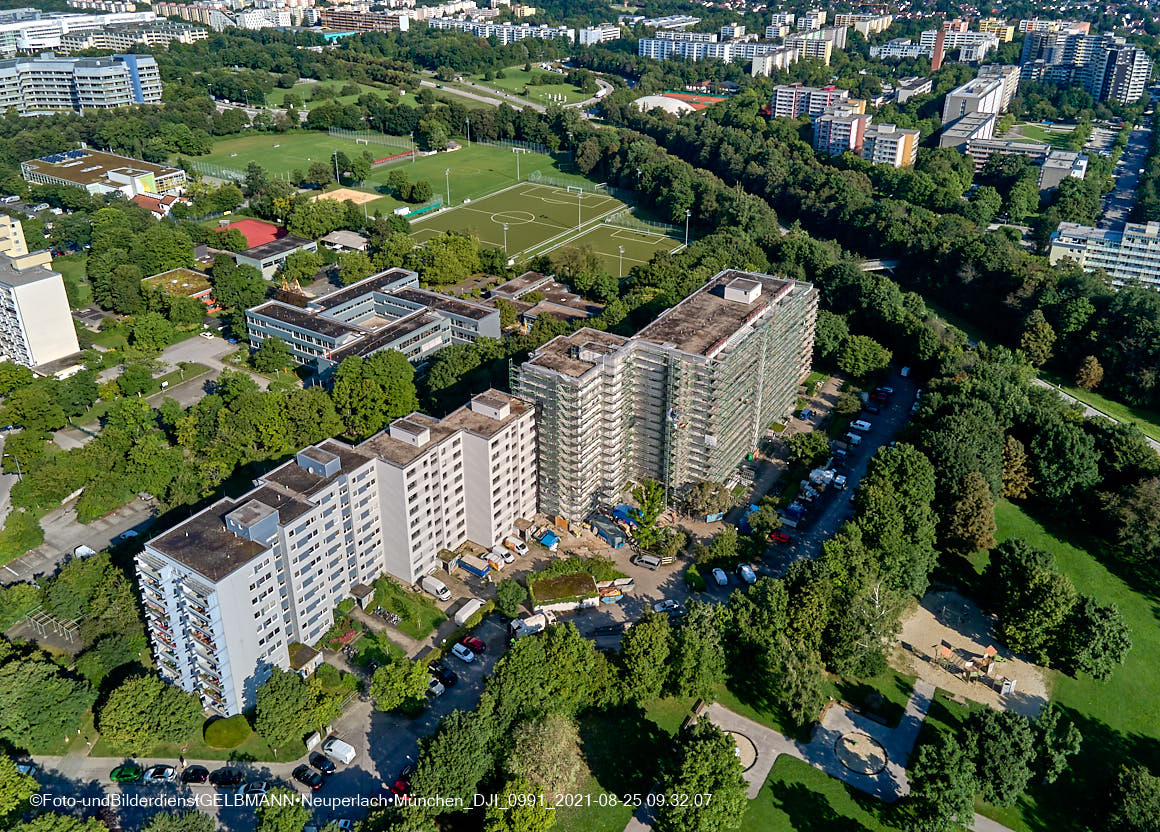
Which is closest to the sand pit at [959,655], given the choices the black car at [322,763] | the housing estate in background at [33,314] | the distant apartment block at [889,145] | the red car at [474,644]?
the red car at [474,644]

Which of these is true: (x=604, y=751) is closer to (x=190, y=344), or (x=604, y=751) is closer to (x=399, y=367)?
(x=399, y=367)

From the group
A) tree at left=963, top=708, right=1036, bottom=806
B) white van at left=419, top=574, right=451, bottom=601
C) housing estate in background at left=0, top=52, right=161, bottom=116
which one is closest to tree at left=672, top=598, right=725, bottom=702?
tree at left=963, top=708, right=1036, bottom=806

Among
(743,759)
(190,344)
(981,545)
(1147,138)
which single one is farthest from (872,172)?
(743,759)

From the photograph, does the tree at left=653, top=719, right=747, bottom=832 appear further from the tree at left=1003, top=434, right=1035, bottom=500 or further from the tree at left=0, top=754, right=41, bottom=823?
the tree at left=1003, top=434, right=1035, bottom=500

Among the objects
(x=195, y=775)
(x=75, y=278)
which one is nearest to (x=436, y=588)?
(x=195, y=775)

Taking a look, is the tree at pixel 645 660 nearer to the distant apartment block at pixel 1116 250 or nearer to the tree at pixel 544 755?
the tree at pixel 544 755

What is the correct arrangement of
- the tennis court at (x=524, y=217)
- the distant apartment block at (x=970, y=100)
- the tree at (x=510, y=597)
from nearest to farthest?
the tree at (x=510, y=597) < the tennis court at (x=524, y=217) < the distant apartment block at (x=970, y=100)
